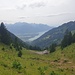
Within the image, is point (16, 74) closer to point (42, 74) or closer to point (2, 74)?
point (2, 74)

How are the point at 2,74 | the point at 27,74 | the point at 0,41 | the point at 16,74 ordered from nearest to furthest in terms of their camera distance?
1. the point at 2,74
2. the point at 16,74
3. the point at 27,74
4. the point at 0,41

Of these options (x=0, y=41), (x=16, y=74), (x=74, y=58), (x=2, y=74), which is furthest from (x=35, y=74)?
(x=0, y=41)

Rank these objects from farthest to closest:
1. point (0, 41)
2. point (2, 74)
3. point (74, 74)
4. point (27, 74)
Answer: point (0, 41), point (74, 74), point (27, 74), point (2, 74)

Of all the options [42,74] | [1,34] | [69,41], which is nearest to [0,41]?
[1,34]

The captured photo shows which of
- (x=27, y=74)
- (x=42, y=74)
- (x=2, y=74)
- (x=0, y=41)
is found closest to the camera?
(x=2, y=74)

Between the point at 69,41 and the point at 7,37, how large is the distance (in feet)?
112

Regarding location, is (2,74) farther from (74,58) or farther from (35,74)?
(74,58)

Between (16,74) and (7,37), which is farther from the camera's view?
(7,37)

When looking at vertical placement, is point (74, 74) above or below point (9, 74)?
below

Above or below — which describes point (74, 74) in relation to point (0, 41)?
below

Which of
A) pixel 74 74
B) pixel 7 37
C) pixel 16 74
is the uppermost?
pixel 7 37

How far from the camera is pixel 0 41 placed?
117 metres

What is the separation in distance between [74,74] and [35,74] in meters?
15.2

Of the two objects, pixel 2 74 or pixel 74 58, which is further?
pixel 74 58
